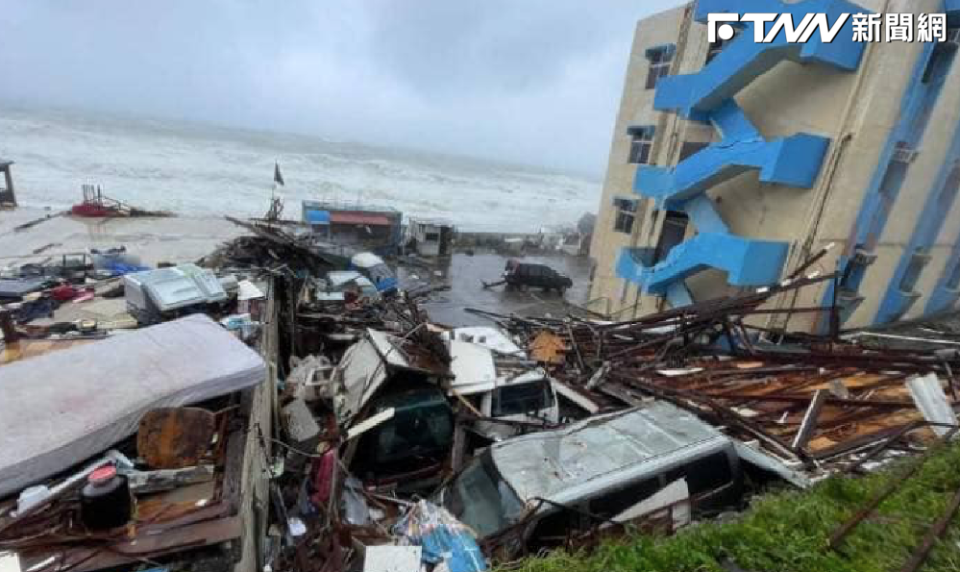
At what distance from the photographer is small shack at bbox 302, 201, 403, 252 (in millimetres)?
31062

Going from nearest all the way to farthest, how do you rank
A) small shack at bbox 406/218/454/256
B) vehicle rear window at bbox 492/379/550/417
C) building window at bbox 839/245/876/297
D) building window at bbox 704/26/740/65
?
1. vehicle rear window at bbox 492/379/550/417
2. building window at bbox 839/245/876/297
3. building window at bbox 704/26/740/65
4. small shack at bbox 406/218/454/256

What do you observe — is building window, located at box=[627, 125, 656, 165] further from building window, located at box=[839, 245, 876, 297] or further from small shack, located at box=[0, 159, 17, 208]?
small shack, located at box=[0, 159, 17, 208]

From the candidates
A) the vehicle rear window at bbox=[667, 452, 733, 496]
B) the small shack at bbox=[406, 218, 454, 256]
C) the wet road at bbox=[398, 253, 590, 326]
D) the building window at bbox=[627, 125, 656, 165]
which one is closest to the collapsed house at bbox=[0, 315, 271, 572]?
the vehicle rear window at bbox=[667, 452, 733, 496]

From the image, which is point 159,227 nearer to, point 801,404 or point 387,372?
point 387,372

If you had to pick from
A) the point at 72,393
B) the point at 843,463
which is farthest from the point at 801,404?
the point at 72,393

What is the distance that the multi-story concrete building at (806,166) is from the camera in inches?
437

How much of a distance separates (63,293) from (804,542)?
12.1m

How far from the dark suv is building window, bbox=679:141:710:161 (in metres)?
14.3

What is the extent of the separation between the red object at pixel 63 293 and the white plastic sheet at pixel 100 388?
198 inches

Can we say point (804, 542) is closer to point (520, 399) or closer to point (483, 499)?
point (483, 499)

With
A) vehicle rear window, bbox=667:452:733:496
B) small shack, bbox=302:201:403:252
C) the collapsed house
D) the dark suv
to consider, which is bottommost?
the dark suv

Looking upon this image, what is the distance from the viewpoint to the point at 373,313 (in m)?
13.7

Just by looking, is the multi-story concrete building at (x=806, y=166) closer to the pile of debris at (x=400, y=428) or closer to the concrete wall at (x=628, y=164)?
the concrete wall at (x=628, y=164)

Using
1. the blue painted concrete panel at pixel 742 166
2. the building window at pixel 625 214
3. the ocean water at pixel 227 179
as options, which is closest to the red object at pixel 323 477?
the blue painted concrete panel at pixel 742 166
